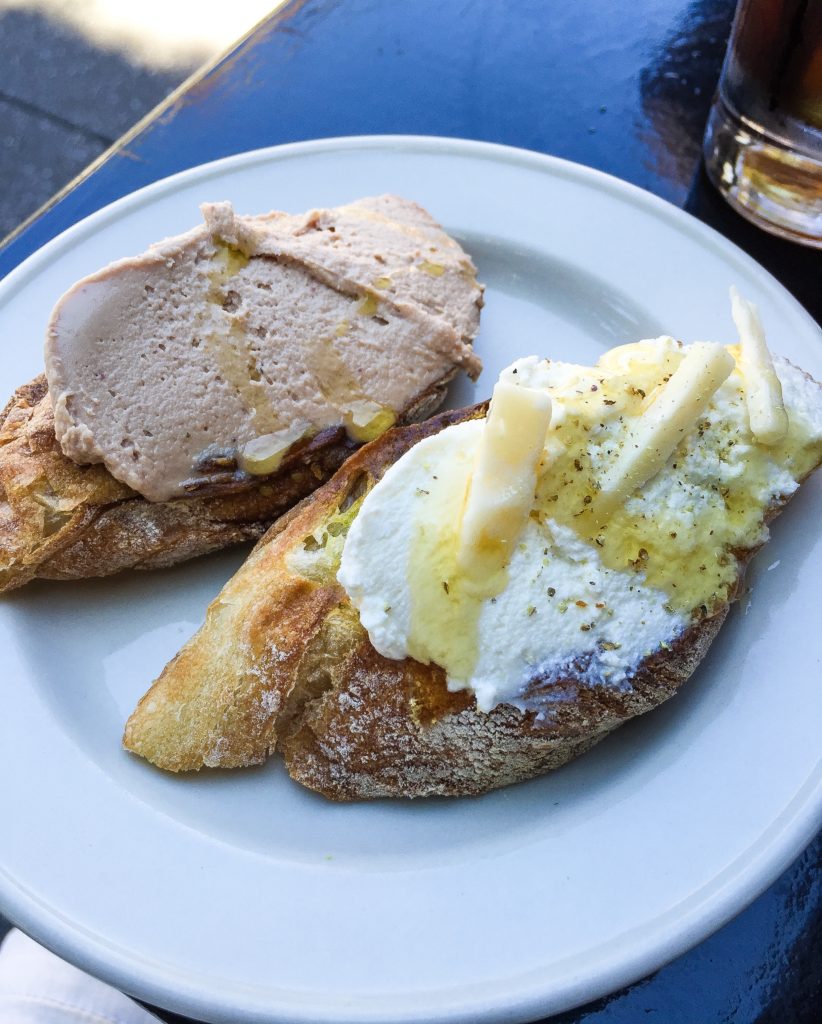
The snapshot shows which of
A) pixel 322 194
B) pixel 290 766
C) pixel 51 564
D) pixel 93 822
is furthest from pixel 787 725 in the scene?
pixel 322 194

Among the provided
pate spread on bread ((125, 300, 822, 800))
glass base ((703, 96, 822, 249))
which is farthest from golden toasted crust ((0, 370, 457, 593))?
glass base ((703, 96, 822, 249))

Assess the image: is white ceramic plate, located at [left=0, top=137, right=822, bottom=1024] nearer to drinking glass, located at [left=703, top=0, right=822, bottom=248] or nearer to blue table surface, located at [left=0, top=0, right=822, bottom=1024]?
drinking glass, located at [left=703, top=0, right=822, bottom=248]

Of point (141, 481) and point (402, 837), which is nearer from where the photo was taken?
point (402, 837)

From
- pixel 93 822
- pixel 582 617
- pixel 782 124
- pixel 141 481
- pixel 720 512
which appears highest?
pixel 782 124

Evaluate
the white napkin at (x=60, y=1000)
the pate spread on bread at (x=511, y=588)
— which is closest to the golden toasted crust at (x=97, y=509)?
the pate spread on bread at (x=511, y=588)

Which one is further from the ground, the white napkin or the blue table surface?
the blue table surface

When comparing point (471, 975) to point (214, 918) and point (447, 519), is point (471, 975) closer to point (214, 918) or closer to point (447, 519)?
point (214, 918)

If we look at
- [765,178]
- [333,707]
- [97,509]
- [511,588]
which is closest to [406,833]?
[333,707]
